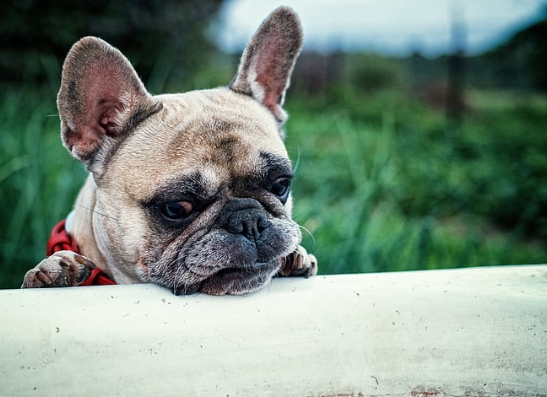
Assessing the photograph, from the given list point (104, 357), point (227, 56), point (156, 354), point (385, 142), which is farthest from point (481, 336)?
point (227, 56)

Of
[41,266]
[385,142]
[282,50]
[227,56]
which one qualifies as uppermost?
[282,50]

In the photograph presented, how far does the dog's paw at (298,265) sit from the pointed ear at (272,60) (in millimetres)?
655

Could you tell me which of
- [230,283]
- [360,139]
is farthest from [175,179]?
[360,139]

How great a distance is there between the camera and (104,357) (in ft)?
5.00

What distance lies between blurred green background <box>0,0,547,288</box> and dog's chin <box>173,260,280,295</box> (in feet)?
1.78

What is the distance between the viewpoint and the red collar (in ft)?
6.36

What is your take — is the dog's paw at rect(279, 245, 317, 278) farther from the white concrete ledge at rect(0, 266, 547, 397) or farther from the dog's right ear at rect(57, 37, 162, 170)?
the dog's right ear at rect(57, 37, 162, 170)

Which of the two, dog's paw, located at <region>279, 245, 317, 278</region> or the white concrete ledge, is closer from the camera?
the white concrete ledge

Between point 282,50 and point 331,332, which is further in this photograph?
point 282,50

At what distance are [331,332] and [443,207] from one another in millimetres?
3266

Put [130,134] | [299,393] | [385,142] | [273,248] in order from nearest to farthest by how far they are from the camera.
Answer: [299,393] < [273,248] < [130,134] < [385,142]

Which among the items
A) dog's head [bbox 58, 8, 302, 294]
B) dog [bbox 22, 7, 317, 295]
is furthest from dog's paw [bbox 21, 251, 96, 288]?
dog's head [bbox 58, 8, 302, 294]

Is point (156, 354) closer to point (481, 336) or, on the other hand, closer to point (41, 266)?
point (41, 266)

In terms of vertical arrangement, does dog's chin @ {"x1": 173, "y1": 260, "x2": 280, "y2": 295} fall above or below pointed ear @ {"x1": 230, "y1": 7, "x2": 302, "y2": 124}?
below
